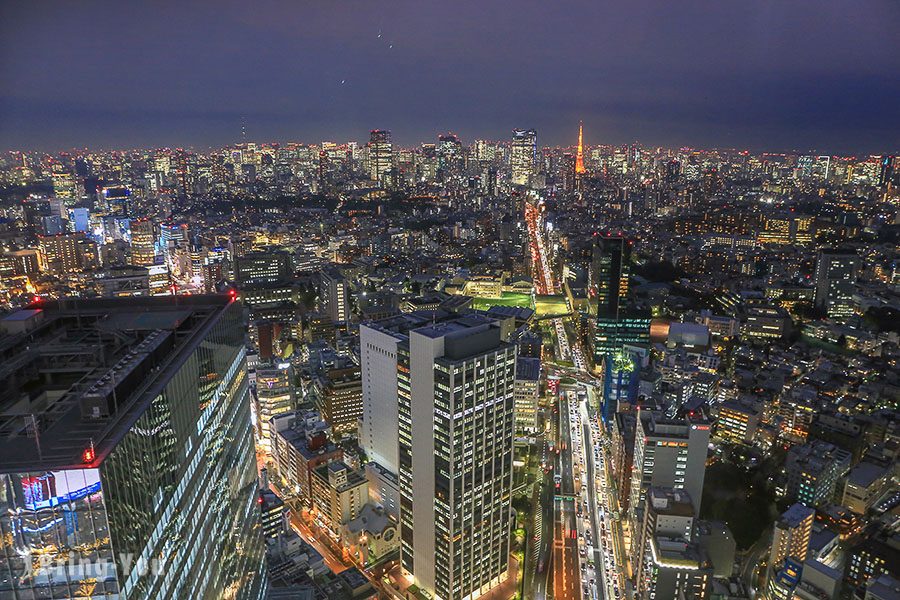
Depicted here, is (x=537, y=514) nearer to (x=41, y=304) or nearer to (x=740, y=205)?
(x=41, y=304)

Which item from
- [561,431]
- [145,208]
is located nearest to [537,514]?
[561,431]

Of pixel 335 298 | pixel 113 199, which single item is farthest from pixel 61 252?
pixel 335 298

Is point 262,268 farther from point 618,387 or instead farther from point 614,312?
point 618,387

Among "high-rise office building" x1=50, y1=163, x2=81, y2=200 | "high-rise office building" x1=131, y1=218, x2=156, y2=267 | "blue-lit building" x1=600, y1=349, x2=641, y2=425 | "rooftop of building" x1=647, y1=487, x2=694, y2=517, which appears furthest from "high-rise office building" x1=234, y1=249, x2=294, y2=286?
"rooftop of building" x1=647, y1=487, x2=694, y2=517

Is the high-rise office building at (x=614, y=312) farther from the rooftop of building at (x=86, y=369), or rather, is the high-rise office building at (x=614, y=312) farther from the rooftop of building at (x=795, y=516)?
the rooftop of building at (x=86, y=369)

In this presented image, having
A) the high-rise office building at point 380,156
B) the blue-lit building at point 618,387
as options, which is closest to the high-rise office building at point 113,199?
the high-rise office building at point 380,156
